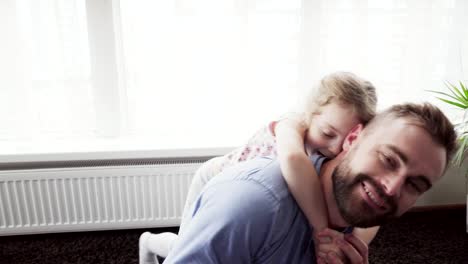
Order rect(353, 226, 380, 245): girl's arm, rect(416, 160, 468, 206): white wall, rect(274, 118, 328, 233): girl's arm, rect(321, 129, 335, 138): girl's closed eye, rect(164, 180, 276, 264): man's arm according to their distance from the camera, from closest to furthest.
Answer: rect(164, 180, 276, 264): man's arm, rect(274, 118, 328, 233): girl's arm, rect(353, 226, 380, 245): girl's arm, rect(321, 129, 335, 138): girl's closed eye, rect(416, 160, 468, 206): white wall

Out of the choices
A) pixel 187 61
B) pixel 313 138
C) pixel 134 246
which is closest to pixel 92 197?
pixel 134 246

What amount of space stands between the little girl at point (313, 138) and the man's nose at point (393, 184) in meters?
0.17

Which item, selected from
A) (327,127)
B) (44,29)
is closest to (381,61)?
(327,127)

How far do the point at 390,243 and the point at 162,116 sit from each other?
1.76 meters

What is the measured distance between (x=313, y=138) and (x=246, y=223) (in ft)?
1.96

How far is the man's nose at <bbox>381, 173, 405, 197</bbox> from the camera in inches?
34.4

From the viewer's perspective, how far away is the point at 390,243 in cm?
238

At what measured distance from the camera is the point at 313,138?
130cm

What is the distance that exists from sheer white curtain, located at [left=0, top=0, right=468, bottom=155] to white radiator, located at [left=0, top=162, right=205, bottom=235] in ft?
0.52

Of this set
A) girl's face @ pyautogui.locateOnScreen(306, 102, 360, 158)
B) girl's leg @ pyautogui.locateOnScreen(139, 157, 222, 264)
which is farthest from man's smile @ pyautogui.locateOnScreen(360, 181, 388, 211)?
girl's leg @ pyautogui.locateOnScreen(139, 157, 222, 264)

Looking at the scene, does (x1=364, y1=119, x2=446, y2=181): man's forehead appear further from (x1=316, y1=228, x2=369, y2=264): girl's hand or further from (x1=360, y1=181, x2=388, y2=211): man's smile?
(x1=316, y1=228, x2=369, y2=264): girl's hand

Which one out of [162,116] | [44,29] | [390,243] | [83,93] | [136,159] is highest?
[44,29]

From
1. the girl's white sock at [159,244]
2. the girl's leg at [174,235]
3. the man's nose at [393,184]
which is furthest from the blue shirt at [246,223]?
the girl's white sock at [159,244]

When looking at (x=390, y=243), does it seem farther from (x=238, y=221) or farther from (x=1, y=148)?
(x=1, y=148)
